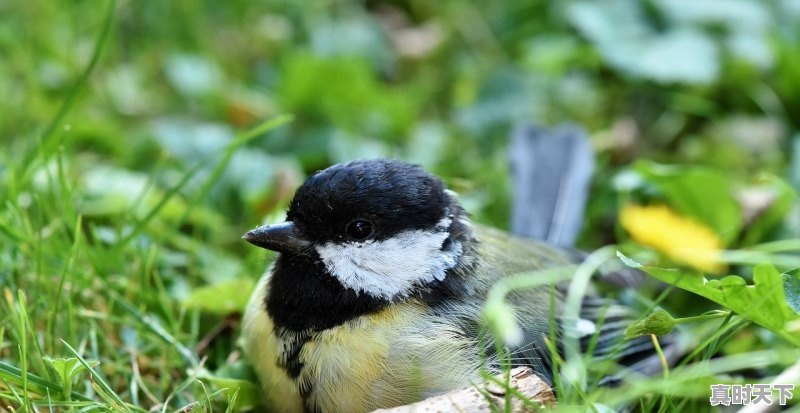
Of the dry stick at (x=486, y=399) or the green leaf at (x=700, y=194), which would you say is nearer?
the dry stick at (x=486, y=399)

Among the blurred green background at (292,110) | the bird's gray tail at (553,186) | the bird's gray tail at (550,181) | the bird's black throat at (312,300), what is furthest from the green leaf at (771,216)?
the bird's black throat at (312,300)

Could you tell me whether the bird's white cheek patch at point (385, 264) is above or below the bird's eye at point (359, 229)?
below

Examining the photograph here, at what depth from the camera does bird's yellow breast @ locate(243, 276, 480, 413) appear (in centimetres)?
187

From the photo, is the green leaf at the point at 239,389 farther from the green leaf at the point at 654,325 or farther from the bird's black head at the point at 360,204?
the green leaf at the point at 654,325

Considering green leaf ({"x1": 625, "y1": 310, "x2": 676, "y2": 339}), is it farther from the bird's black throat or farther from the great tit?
the bird's black throat

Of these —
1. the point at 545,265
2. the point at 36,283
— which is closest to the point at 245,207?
the point at 36,283

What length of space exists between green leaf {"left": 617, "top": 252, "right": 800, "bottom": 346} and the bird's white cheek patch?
0.48 m

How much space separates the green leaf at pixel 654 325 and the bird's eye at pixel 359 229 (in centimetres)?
60

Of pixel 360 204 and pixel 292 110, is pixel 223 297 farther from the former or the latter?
pixel 292 110

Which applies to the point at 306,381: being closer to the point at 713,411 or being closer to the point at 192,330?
the point at 192,330

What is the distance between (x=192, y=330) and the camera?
222 cm

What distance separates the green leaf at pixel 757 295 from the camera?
65.9 inches

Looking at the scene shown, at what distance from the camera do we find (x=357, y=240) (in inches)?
77.9

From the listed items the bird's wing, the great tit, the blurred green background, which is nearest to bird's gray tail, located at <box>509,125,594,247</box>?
the blurred green background
